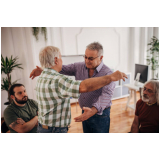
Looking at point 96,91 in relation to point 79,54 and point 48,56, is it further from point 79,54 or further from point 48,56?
point 79,54

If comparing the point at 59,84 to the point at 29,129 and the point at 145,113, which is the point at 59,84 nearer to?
the point at 29,129

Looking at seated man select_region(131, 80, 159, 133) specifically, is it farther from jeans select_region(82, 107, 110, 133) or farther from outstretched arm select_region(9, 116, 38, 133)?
outstretched arm select_region(9, 116, 38, 133)

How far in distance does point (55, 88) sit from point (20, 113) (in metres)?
0.95

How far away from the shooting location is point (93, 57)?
1274mm

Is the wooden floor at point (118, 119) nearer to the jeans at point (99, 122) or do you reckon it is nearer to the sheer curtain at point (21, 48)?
the jeans at point (99, 122)

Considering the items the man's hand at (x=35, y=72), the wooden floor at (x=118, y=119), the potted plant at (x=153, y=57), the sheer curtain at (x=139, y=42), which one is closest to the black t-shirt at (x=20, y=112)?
the man's hand at (x=35, y=72)

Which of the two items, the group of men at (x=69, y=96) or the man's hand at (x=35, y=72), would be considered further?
the man's hand at (x=35, y=72)

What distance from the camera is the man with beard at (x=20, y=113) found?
5.18 feet

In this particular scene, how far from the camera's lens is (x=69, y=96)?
948mm

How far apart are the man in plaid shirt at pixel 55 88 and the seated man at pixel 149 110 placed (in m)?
0.90

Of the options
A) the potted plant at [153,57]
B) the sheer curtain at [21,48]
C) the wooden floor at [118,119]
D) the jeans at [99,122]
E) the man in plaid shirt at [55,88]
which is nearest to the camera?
the man in plaid shirt at [55,88]

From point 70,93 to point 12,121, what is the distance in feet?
3.48

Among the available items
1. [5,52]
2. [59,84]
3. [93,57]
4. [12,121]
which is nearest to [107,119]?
[93,57]

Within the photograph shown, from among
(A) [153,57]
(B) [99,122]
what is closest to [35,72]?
(B) [99,122]
